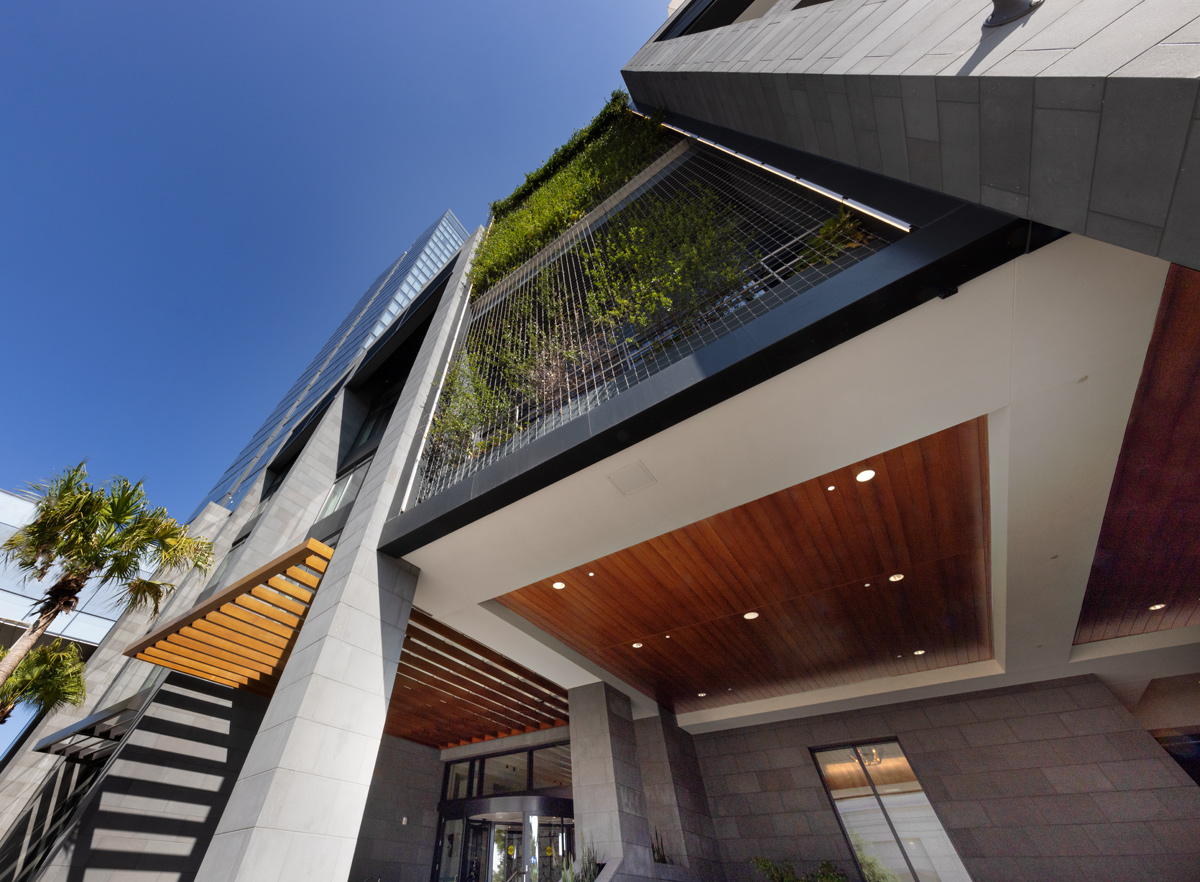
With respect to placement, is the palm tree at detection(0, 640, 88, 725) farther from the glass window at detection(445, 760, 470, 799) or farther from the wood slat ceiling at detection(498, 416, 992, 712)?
the wood slat ceiling at detection(498, 416, 992, 712)

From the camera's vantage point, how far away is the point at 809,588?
6223 mm

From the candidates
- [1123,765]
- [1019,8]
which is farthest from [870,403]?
[1123,765]

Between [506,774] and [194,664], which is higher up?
[194,664]

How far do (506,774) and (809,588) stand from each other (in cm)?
872

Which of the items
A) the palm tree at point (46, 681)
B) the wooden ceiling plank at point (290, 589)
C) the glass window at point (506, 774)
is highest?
the palm tree at point (46, 681)

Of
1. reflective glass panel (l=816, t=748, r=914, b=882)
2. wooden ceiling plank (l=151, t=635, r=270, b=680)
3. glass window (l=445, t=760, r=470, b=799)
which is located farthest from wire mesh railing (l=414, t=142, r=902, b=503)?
glass window (l=445, t=760, r=470, b=799)

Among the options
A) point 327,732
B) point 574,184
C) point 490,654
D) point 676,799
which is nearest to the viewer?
point 327,732

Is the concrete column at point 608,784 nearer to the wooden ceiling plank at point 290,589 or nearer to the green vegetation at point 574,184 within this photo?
the wooden ceiling plank at point 290,589

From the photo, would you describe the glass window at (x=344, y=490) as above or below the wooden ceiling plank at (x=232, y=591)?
above

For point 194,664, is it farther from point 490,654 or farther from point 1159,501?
point 1159,501

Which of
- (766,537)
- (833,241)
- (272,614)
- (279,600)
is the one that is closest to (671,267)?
(833,241)

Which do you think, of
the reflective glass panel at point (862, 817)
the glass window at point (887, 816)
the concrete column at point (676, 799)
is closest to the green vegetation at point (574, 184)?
the concrete column at point (676, 799)

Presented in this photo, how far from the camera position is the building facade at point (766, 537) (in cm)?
310

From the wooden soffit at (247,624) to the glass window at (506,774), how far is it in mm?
6478
